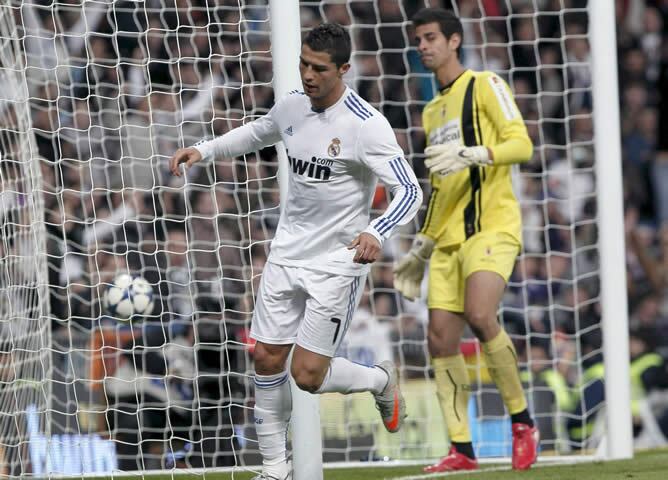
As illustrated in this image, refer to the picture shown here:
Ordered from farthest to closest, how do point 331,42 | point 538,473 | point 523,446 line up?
point 523,446
point 538,473
point 331,42

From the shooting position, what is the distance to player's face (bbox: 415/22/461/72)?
19.3 ft

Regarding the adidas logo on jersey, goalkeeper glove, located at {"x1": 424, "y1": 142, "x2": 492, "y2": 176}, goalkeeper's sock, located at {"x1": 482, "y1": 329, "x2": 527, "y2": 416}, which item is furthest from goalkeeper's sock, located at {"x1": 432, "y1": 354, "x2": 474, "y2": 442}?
the adidas logo on jersey

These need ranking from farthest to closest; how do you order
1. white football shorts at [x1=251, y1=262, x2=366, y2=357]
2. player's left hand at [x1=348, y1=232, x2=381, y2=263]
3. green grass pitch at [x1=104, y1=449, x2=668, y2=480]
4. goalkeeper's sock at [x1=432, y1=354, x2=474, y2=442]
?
goalkeeper's sock at [x1=432, y1=354, x2=474, y2=442] < green grass pitch at [x1=104, y1=449, x2=668, y2=480] < white football shorts at [x1=251, y1=262, x2=366, y2=357] < player's left hand at [x1=348, y1=232, x2=381, y2=263]

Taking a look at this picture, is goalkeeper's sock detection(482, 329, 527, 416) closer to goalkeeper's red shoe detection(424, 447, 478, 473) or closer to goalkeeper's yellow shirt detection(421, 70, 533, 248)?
goalkeeper's red shoe detection(424, 447, 478, 473)

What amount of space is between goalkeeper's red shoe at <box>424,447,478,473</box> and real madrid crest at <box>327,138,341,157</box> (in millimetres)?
1910

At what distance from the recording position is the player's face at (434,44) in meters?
5.88

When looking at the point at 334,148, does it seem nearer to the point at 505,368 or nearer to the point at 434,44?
the point at 434,44

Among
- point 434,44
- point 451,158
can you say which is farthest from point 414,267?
point 434,44

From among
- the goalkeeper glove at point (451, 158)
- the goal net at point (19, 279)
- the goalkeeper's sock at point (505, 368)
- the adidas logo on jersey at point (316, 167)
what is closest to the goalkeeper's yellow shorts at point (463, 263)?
the goalkeeper's sock at point (505, 368)

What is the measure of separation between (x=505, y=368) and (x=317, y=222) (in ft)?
4.87

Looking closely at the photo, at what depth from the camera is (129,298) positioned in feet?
21.2

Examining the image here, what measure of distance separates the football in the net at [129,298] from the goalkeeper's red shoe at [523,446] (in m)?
2.07

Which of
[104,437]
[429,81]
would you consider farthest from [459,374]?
[429,81]

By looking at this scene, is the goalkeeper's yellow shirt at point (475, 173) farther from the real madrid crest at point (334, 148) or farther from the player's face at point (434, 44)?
the real madrid crest at point (334, 148)
